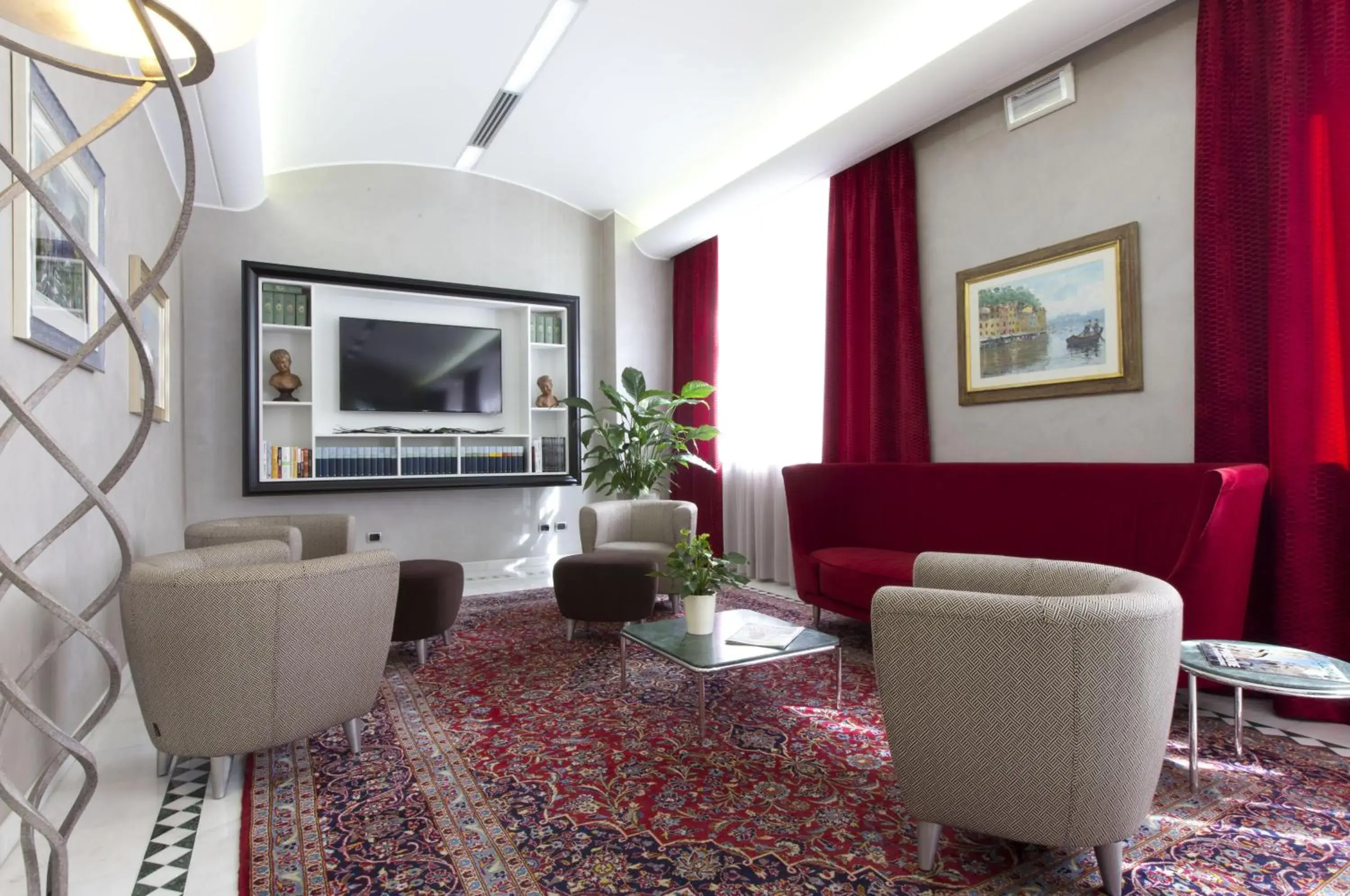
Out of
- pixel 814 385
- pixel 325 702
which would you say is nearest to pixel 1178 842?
pixel 325 702

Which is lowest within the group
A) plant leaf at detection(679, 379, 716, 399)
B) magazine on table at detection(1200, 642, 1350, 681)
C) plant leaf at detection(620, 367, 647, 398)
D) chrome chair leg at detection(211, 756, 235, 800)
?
chrome chair leg at detection(211, 756, 235, 800)

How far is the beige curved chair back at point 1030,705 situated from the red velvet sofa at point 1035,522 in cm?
115

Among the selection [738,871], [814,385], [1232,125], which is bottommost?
[738,871]

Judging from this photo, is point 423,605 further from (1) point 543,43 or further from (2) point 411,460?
(1) point 543,43

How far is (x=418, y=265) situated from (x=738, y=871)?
5.32 m

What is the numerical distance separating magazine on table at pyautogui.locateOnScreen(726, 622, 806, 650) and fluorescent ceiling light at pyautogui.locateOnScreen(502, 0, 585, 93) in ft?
10.4

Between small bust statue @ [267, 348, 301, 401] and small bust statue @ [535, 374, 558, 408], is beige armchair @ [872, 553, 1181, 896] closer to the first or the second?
small bust statue @ [535, 374, 558, 408]

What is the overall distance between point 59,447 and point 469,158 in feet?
17.0

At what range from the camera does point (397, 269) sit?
586 cm

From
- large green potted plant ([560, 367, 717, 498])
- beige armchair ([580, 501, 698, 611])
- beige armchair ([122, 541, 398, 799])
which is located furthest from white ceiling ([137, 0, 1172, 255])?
beige armchair ([122, 541, 398, 799])

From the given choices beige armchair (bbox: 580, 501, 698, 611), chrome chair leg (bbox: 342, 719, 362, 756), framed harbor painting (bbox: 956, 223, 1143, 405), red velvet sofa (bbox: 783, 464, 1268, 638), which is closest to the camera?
chrome chair leg (bbox: 342, 719, 362, 756)

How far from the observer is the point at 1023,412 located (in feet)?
12.6

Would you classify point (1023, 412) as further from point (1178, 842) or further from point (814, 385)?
point (1178, 842)

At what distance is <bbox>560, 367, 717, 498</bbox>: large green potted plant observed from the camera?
5.51 meters
